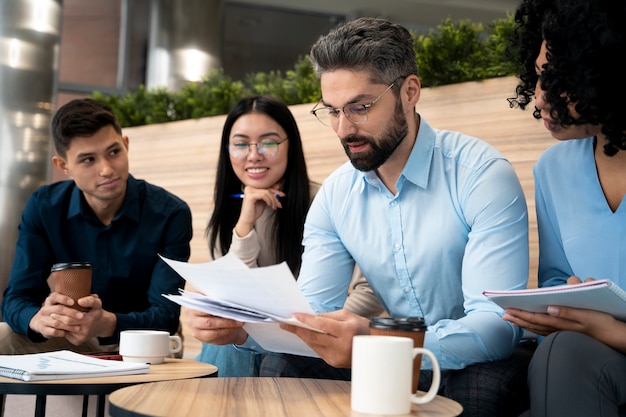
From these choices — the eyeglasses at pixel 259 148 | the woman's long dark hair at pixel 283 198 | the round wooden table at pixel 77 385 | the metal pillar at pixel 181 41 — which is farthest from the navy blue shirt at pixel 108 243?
the metal pillar at pixel 181 41

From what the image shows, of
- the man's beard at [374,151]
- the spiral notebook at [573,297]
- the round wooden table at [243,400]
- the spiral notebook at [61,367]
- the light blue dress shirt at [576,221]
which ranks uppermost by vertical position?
the man's beard at [374,151]

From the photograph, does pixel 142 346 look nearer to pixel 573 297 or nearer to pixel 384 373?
pixel 384 373

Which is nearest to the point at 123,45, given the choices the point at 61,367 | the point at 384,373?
the point at 61,367

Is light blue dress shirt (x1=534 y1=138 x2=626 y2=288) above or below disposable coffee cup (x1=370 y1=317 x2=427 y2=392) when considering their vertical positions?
above

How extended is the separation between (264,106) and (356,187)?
42.2 inches

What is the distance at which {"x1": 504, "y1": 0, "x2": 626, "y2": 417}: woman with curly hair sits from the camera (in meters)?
1.45

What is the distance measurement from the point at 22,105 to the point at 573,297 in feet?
15.9

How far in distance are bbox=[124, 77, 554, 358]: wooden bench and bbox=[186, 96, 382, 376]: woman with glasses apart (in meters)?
0.72

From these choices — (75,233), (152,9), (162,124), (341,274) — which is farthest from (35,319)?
(152,9)

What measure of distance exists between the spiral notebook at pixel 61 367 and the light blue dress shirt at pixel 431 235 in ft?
1.97

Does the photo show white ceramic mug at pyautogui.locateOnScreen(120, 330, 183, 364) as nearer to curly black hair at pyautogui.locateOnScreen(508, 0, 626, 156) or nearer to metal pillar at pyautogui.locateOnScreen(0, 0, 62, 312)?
curly black hair at pyautogui.locateOnScreen(508, 0, 626, 156)

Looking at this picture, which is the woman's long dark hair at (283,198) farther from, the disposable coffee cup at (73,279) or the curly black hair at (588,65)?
the curly black hair at (588,65)

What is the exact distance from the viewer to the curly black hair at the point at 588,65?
1.60 meters

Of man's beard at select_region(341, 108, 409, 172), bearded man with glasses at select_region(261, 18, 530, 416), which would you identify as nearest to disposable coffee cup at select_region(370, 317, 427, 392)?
bearded man with glasses at select_region(261, 18, 530, 416)
